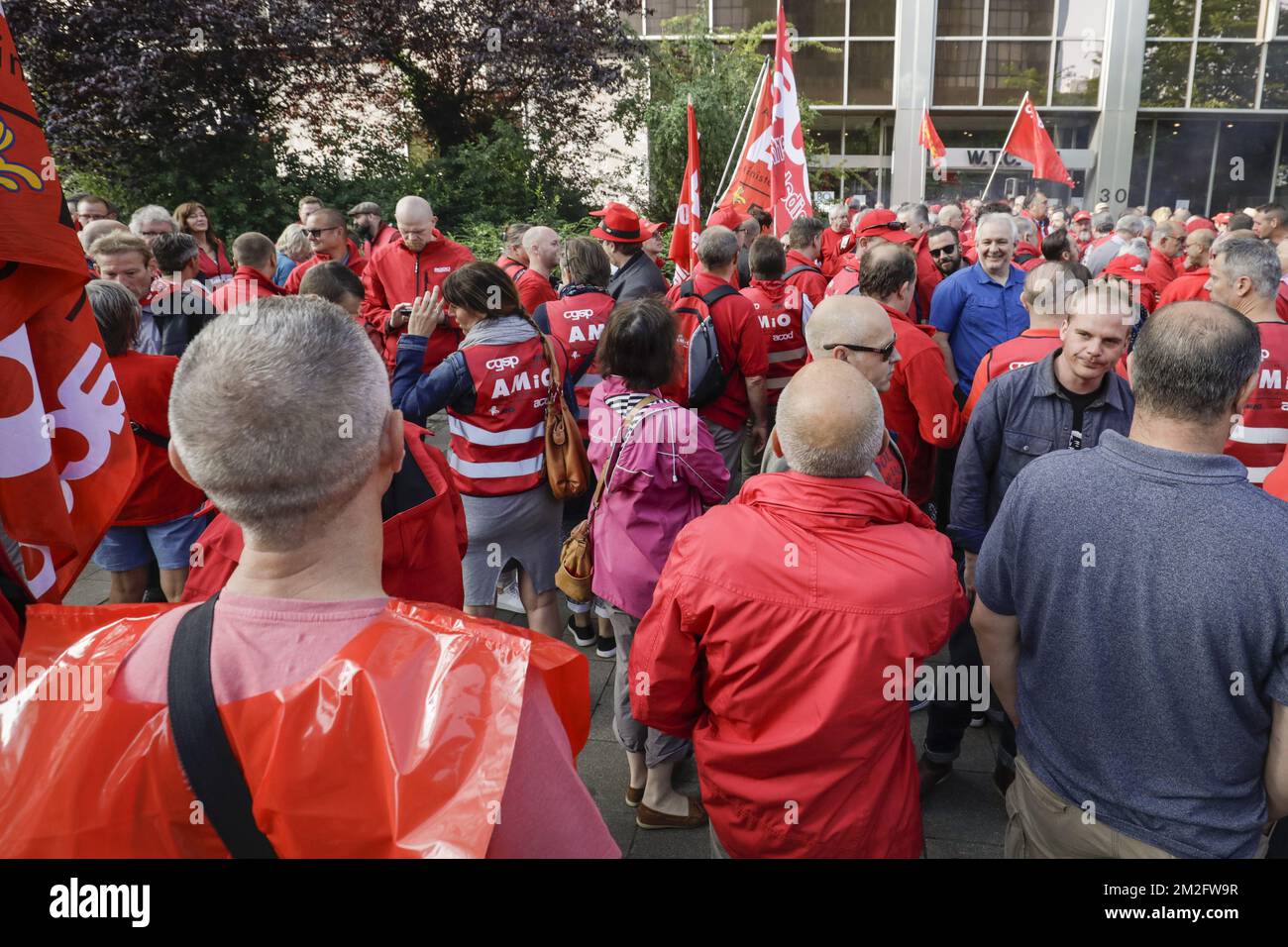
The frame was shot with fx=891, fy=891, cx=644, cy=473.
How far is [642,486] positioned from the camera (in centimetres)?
303

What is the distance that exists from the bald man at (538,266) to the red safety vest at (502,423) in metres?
2.12

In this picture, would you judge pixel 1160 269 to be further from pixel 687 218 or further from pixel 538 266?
pixel 538 266

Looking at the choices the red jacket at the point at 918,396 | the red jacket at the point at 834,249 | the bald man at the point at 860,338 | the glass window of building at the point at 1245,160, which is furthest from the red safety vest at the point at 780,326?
the glass window of building at the point at 1245,160

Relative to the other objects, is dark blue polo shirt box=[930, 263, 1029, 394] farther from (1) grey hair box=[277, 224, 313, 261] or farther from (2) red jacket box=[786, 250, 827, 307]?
(1) grey hair box=[277, 224, 313, 261]

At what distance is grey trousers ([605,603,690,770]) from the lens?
10.4 ft

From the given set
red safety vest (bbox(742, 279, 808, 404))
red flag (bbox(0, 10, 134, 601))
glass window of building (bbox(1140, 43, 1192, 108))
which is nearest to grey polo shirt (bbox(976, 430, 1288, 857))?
red flag (bbox(0, 10, 134, 601))

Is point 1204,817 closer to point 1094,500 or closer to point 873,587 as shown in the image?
point 1094,500

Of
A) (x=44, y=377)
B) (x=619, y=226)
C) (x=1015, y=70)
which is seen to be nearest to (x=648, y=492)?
(x=44, y=377)

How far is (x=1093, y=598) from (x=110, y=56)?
14.2m

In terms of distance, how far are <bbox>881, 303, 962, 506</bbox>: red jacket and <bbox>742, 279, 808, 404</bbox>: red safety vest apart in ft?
5.54

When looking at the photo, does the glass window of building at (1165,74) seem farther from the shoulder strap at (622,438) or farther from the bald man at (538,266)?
the shoulder strap at (622,438)

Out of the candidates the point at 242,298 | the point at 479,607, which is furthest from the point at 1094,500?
the point at 242,298

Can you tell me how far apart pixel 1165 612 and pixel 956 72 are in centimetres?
2519

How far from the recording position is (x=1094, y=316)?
2926mm
